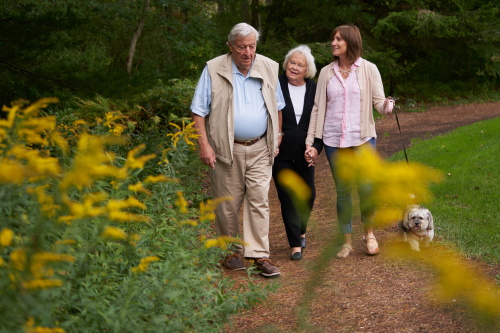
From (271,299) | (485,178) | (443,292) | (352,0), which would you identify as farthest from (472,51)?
(443,292)

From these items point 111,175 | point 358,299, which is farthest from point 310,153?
point 111,175

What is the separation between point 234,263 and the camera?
509cm

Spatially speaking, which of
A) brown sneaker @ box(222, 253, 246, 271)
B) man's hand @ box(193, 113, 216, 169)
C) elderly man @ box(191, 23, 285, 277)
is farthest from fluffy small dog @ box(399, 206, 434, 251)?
man's hand @ box(193, 113, 216, 169)

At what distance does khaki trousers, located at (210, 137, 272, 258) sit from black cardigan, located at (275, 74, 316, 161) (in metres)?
0.36

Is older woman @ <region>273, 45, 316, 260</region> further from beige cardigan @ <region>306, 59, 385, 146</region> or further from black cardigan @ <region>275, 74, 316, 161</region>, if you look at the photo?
beige cardigan @ <region>306, 59, 385, 146</region>

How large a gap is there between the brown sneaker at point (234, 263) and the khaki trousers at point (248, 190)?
160mm

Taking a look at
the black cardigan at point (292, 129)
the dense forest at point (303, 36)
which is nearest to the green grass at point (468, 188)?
the black cardigan at point (292, 129)

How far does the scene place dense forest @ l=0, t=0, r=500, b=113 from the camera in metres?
13.6

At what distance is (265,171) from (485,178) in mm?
4223

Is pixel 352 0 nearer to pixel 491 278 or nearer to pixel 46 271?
pixel 491 278

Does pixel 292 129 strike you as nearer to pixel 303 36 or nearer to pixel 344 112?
pixel 344 112

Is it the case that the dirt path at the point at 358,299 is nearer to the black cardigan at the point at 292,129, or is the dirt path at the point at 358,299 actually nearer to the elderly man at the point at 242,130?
the elderly man at the point at 242,130

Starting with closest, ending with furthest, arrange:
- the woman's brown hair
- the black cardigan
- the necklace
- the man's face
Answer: the man's face, the woman's brown hair, the necklace, the black cardigan

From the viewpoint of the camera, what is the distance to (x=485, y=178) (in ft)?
26.0
